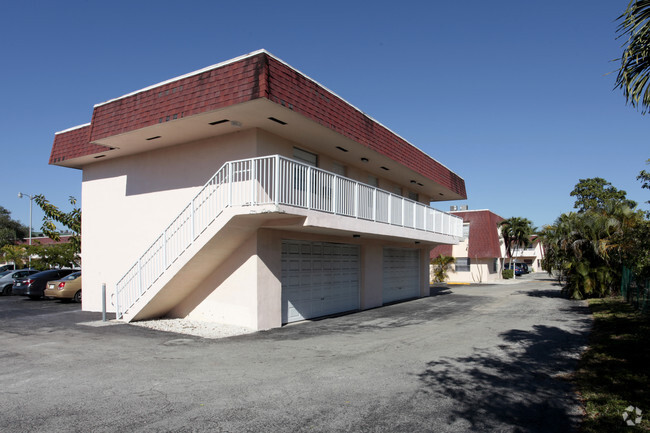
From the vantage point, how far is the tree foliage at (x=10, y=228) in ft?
178

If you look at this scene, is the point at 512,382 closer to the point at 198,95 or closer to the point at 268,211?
the point at 268,211

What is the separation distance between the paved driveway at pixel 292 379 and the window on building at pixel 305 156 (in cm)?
526

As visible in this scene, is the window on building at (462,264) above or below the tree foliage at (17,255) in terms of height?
below

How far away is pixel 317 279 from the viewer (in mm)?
15141

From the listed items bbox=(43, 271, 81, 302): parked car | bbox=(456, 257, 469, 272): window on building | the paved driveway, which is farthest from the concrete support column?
bbox=(456, 257, 469, 272): window on building

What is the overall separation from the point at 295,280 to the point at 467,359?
6.62 m

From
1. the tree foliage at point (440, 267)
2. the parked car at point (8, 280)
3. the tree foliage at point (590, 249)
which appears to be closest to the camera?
the tree foliage at point (590, 249)

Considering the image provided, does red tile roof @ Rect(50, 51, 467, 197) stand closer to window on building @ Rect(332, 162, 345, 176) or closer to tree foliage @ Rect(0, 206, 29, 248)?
window on building @ Rect(332, 162, 345, 176)

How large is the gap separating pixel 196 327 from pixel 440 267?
30.9 m

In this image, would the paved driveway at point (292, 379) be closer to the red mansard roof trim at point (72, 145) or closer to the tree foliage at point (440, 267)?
the red mansard roof trim at point (72, 145)

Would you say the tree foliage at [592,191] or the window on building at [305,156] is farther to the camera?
the tree foliage at [592,191]

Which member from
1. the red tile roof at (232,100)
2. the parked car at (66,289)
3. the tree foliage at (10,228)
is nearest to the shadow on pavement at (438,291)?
the red tile roof at (232,100)

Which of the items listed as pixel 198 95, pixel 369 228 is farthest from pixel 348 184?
pixel 198 95

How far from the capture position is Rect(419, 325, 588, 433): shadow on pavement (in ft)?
17.9
